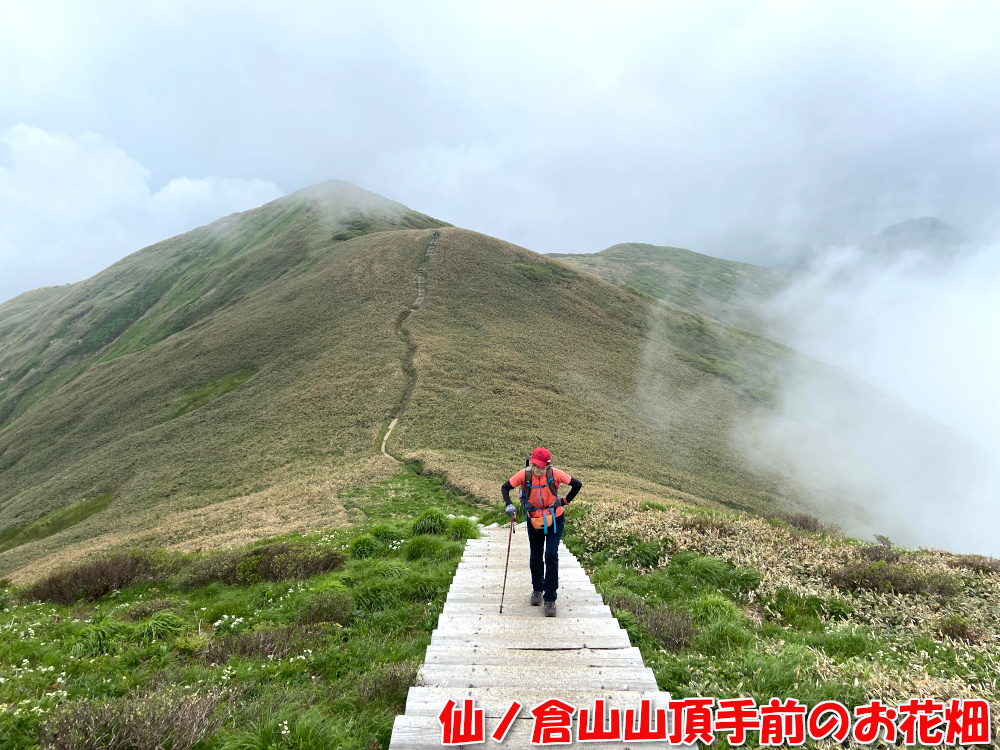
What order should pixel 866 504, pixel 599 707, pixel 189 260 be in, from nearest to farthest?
pixel 599 707, pixel 866 504, pixel 189 260

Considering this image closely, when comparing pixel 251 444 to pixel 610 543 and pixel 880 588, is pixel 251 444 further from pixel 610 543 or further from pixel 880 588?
pixel 880 588

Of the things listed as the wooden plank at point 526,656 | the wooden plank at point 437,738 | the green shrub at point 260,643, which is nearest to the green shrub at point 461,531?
the green shrub at point 260,643

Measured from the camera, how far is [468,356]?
168ft

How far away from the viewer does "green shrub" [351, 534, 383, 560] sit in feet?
38.9

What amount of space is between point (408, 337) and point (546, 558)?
4819 cm

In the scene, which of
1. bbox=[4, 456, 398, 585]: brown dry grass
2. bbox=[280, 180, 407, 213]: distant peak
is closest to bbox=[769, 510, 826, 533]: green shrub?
bbox=[4, 456, 398, 585]: brown dry grass

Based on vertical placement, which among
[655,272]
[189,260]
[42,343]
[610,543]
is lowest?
[610,543]

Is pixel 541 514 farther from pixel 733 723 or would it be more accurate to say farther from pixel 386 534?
pixel 386 534

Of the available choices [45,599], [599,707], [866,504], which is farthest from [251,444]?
[866,504]

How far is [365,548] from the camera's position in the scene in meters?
12.0

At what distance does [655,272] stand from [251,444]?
579ft

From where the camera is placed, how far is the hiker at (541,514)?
7.64m

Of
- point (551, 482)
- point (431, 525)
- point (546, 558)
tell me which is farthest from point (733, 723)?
point (431, 525)

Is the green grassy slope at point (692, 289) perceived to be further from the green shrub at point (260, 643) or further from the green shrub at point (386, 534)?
the green shrub at point (260, 643)
